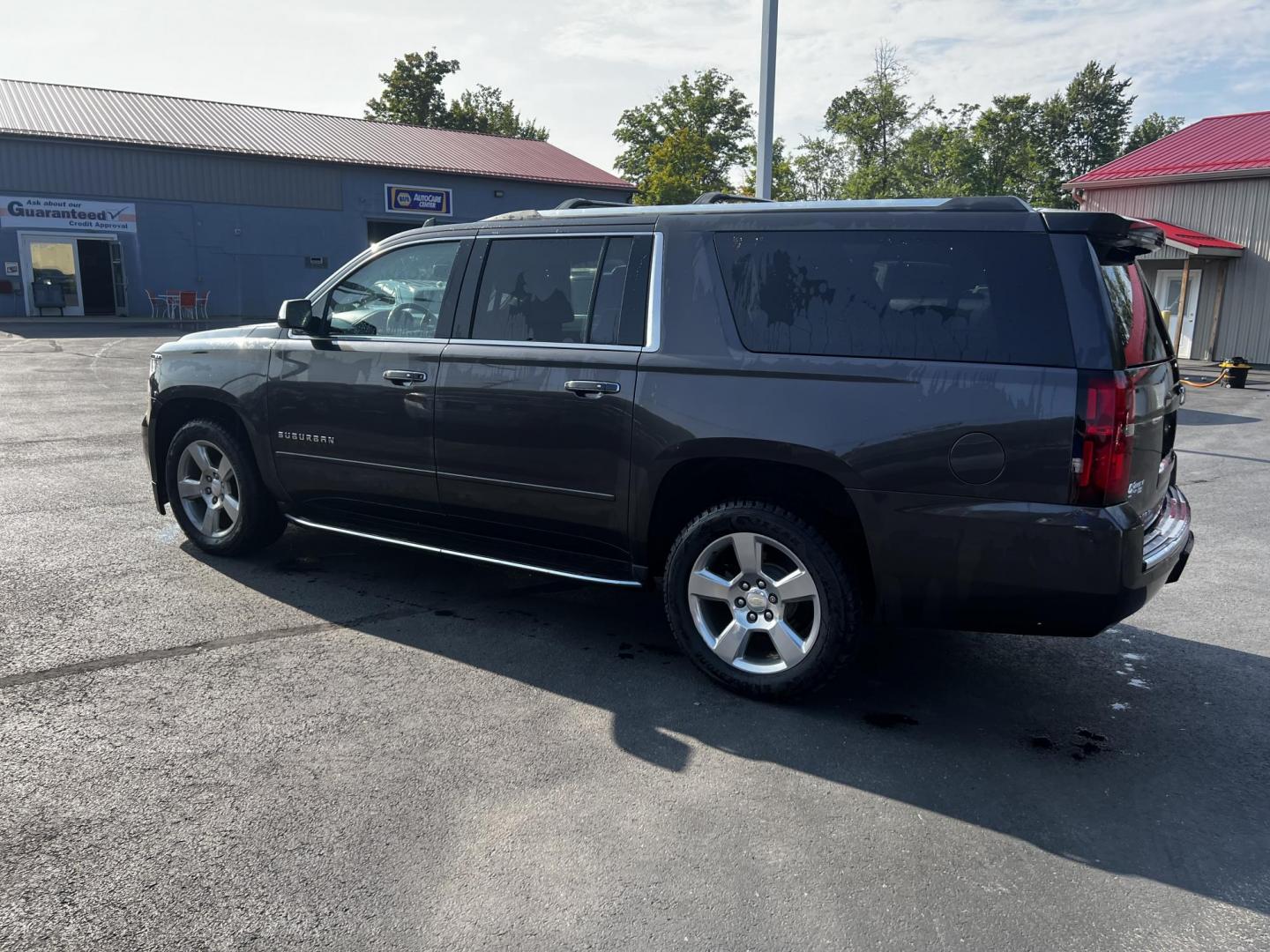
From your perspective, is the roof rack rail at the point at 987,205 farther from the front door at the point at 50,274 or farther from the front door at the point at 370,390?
the front door at the point at 50,274

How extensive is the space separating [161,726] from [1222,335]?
28.1 metres

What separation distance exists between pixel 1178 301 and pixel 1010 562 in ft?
86.8

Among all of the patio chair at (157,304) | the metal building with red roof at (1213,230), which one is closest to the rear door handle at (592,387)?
the metal building with red roof at (1213,230)

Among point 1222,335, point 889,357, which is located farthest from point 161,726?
point 1222,335

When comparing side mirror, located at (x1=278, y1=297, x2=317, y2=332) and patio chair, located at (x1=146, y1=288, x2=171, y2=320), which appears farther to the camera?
patio chair, located at (x1=146, y1=288, x2=171, y2=320)

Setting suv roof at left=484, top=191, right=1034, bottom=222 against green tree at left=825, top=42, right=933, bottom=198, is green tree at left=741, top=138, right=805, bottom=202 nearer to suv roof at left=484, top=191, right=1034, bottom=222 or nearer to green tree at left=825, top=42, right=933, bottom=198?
green tree at left=825, top=42, right=933, bottom=198

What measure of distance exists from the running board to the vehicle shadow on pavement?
31 centimetres

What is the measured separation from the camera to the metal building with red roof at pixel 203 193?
2916 cm

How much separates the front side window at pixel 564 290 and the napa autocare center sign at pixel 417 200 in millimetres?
31876

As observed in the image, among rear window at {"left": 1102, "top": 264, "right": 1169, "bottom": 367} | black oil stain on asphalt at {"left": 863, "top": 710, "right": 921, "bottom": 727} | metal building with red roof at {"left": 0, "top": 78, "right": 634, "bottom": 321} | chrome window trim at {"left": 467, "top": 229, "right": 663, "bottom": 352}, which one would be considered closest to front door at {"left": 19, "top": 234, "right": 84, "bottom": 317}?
metal building with red roof at {"left": 0, "top": 78, "right": 634, "bottom": 321}

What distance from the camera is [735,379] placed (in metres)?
4.02

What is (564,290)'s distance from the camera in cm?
458

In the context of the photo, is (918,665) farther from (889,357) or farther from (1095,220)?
(1095,220)

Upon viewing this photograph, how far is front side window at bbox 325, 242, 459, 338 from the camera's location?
5.02m
